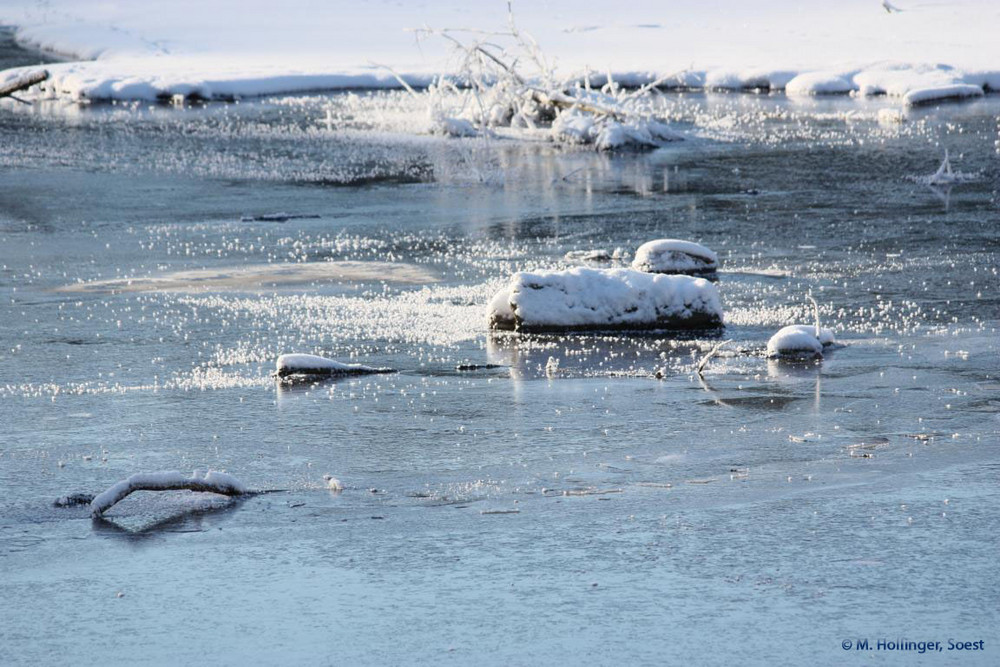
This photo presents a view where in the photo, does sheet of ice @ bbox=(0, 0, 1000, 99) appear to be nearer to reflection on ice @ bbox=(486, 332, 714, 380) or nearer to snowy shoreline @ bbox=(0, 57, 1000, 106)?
snowy shoreline @ bbox=(0, 57, 1000, 106)

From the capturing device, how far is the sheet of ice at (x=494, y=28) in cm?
3772

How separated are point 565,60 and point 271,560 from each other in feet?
134

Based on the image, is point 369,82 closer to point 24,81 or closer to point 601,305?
point 24,81

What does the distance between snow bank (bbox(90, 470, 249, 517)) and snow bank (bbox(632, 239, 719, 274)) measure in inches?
275

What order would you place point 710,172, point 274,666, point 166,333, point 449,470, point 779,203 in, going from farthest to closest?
1. point 710,172
2. point 779,203
3. point 166,333
4. point 449,470
5. point 274,666

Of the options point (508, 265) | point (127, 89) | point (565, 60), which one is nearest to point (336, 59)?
point (565, 60)

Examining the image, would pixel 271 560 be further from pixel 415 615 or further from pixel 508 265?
pixel 508 265

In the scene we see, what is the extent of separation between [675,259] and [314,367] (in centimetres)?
472

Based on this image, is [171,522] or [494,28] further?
[494,28]

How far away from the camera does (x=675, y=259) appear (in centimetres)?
1355

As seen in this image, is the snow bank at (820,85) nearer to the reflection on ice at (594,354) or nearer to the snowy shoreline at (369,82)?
the snowy shoreline at (369,82)

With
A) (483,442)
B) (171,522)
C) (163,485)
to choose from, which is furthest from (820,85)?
(171,522)

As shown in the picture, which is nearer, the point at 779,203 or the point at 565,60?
the point at 779,203

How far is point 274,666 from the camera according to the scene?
5172 mm
